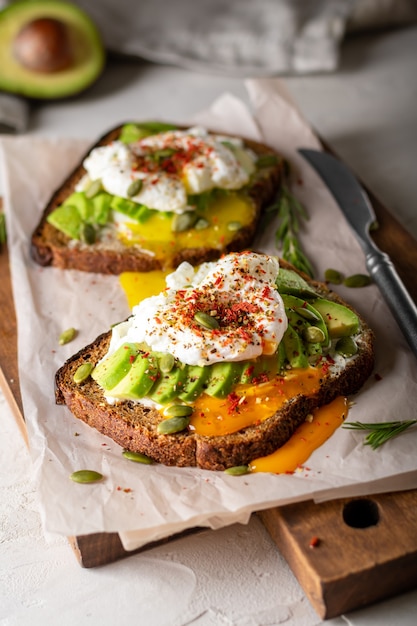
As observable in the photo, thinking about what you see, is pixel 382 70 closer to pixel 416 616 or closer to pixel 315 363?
pixel 315 363

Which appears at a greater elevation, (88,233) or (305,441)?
(305,441)

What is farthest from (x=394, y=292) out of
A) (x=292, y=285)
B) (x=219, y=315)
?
(x=219, y=315)

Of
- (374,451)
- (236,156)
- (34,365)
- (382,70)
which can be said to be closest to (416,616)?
(374,451)

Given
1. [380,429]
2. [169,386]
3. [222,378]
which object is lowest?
[169,386]

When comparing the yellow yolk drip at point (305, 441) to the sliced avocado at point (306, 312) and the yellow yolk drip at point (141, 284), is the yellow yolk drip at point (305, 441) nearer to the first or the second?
the sliced avocado at point (306, 312)

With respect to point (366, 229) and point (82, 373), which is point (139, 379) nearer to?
point (82, 373)

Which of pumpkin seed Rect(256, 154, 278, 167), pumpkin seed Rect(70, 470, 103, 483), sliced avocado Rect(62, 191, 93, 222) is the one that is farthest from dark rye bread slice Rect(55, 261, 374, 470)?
pumpkin seed Rect(256, 154, 278, 167)
